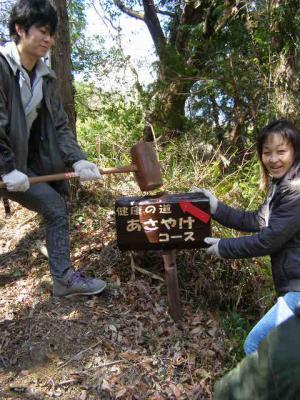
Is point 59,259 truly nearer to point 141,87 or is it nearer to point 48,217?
point 48,217

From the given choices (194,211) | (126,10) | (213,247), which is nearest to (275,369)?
(213,247)

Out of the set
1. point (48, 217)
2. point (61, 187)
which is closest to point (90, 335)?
point (48, 217)

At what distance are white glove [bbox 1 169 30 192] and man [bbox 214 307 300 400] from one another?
2.04m

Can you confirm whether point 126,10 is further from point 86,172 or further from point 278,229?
point 278,229

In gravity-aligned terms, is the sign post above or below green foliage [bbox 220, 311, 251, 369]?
above

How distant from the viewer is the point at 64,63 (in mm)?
4539

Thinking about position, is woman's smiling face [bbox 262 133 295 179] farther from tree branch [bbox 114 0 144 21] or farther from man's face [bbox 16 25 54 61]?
tree branch [bbox 114 0 144 21]

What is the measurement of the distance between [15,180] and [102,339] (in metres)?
1.36

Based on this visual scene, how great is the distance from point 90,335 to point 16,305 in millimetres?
738

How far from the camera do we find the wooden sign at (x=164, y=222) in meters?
3.01

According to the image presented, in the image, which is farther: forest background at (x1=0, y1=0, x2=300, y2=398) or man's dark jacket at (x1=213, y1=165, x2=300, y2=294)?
forest background at (x1=0, y1=0, x2=300, y2=398)

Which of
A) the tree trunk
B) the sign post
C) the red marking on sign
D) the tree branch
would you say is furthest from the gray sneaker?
the tree branch

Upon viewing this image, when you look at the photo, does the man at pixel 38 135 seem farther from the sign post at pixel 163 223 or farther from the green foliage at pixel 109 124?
the green foliage at pixel 109 124

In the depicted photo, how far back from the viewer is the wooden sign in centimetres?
301
